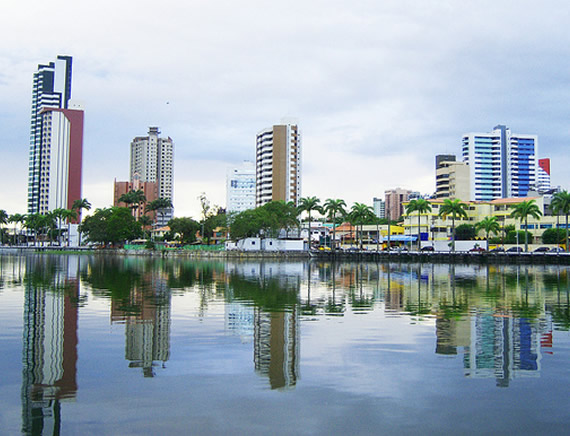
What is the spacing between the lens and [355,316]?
2419 centimetres

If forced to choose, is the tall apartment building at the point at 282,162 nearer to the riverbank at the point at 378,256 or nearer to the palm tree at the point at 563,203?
the riverbank at the point at 378,256

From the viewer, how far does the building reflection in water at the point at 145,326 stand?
1530 cm

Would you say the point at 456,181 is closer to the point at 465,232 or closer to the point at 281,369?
the point at 465,232

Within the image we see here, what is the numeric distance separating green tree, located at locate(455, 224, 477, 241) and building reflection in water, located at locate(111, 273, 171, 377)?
4012 inches

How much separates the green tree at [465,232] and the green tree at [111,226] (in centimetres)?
8818

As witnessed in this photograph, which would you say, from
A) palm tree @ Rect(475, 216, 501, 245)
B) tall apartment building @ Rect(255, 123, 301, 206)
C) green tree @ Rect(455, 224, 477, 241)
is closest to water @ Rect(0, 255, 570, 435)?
palm tree @ Rect(475, 216, 501, 245)

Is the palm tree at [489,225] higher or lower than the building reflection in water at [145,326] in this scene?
higher

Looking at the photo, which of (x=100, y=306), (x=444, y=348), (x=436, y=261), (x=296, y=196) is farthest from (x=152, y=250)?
(x=444, y=348)

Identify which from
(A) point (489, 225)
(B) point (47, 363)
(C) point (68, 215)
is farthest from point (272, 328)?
(C) point (68, 215)

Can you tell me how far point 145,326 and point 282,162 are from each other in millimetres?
153124

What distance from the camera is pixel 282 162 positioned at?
17212 centimetres

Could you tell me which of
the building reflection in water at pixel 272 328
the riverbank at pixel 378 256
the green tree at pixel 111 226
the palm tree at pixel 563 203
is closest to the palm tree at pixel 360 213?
the riverbank at pixel 378 256

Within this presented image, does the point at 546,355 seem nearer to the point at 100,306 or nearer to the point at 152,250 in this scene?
the point at 100,306

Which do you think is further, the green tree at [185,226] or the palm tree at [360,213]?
the green tree at [185,226]
